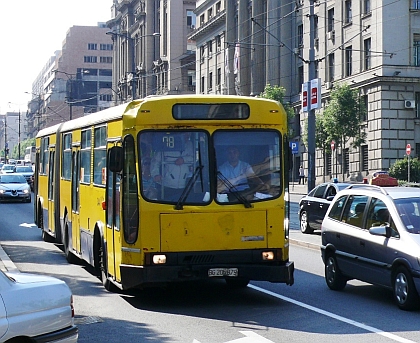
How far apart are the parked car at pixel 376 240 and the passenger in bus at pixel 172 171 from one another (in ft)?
8.41

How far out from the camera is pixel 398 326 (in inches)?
400

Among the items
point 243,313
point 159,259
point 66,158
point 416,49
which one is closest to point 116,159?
point 159,259

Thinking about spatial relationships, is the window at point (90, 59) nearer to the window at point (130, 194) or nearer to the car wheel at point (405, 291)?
the window at point (130, 194)

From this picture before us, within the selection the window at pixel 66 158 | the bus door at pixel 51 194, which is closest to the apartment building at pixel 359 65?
the bus door at pixel 51 194

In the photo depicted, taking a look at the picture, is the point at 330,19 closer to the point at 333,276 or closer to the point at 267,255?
the point at 333,276

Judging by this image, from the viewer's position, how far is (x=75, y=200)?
55.3 ft

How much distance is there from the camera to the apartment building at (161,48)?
99375 millimetres

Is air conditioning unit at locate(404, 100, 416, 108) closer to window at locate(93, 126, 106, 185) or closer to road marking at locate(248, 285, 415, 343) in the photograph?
window at locate(93, 126, 106, 185)

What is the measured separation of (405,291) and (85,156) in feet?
22.3

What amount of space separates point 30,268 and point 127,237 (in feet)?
18.9

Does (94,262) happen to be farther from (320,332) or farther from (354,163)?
(354,163)

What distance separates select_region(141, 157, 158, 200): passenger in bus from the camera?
38.0ft

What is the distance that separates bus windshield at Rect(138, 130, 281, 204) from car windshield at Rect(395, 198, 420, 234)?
164cm

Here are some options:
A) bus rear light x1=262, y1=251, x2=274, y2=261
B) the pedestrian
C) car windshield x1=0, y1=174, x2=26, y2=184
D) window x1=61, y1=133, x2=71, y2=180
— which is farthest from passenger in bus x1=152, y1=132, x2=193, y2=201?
the pedestrian
